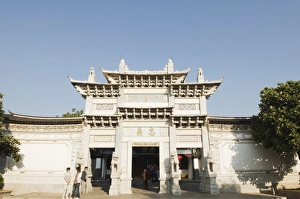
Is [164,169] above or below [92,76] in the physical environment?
below

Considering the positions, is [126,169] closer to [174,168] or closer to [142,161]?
[174,168]

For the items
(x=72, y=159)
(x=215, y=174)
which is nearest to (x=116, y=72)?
(x=72, y=159)

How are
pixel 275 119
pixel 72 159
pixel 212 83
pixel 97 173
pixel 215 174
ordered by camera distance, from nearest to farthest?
pixel 275 119, pixel 215 174, pixel 72 159, pixel 212 83, pixel 97 173

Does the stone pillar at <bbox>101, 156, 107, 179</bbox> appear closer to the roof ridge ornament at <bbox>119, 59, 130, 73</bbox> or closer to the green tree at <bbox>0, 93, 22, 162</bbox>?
the green tree at <bbox>0, 93, 22, 162</bbox>

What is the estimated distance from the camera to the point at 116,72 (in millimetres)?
16641

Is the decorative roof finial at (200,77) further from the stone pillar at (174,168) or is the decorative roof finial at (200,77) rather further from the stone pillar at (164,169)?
the stone pillar at (164,169)

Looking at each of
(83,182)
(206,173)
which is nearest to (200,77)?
(206,173)

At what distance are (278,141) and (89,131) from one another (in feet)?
41.8

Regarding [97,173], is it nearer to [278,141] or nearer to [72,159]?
[72,159]

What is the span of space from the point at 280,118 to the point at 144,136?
8.87m

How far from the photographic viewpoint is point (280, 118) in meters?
12.5

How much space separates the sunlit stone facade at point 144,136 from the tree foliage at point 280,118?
1771 mm

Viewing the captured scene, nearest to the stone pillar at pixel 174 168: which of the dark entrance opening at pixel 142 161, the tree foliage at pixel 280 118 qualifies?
the tree foliage at pixel 280 118

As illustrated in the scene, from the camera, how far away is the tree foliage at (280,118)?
1221 cm
